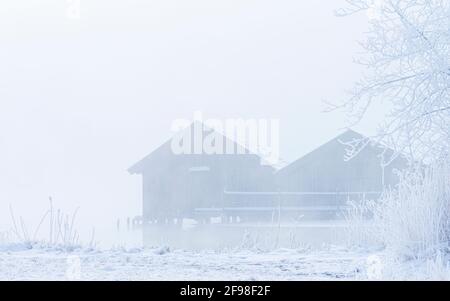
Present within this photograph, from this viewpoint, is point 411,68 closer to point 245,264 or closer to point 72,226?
point 245,264

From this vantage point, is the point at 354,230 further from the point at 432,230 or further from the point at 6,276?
the point at 6,276

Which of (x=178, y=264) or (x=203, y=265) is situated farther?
(x=178, y=264)

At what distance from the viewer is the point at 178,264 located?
4.82 m

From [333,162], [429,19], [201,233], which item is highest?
[429,19]

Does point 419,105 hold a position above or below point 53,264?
above

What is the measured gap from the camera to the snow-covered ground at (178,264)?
4270 mm

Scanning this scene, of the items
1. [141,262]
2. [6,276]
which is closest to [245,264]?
[141,262]

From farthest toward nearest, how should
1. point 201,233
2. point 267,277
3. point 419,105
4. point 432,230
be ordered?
point 201,233, point 419,105, point 432,230, point 267,277

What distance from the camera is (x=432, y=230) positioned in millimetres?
→ 5000

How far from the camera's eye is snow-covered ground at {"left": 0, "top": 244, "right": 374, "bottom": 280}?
4.27 metres

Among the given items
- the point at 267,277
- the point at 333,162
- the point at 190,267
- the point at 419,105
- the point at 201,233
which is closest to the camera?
the point at 267,277

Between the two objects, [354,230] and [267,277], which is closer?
[267,277]

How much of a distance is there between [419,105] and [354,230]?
106 cm

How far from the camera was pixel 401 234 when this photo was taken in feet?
16.5
